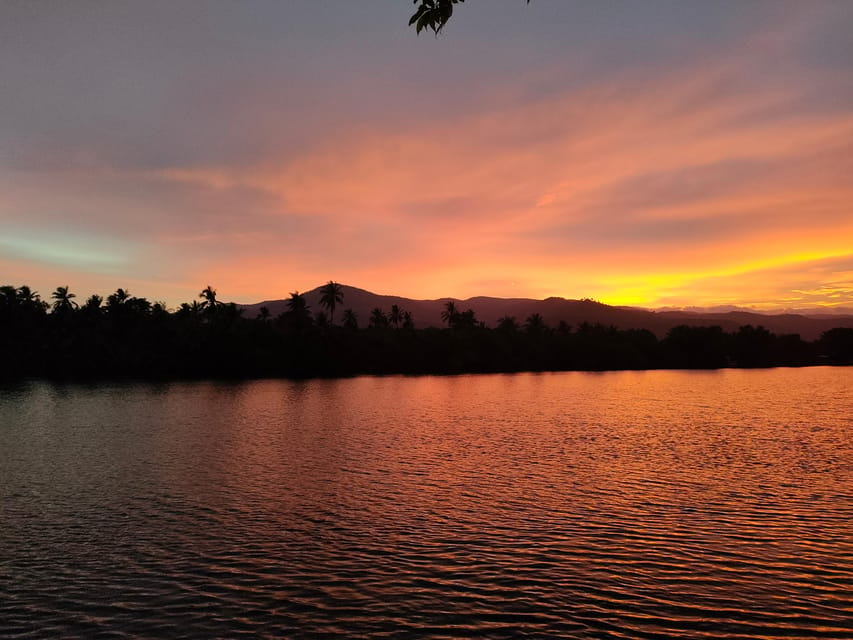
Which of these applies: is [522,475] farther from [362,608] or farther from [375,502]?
[362,608]

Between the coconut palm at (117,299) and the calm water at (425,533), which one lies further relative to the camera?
the coconut palm at (117,299)

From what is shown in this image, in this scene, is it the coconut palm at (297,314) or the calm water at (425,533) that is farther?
the coconut palm at (297,314)

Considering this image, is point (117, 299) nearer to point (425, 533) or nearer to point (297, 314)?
point (297, 314)

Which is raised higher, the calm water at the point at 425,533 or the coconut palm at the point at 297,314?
the coconut palm at the point at 297,314

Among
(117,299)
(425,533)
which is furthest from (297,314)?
(425,533)

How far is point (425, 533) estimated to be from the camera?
991 inches

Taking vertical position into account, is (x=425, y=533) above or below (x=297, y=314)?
below

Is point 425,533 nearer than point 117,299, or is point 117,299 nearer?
point 425,533

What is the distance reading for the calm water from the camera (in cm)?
1688

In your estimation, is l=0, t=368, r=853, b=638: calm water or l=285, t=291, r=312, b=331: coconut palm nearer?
l=0, t=368, r=853, b=638: calm water

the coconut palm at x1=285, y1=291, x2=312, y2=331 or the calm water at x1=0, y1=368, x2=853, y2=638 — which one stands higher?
the coconut palm at x1=285, y1=291, x2=312, y2=331

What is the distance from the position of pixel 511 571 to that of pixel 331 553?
734 centimetres

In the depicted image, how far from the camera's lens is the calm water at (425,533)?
16875mm

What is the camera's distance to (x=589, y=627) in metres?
16.2
